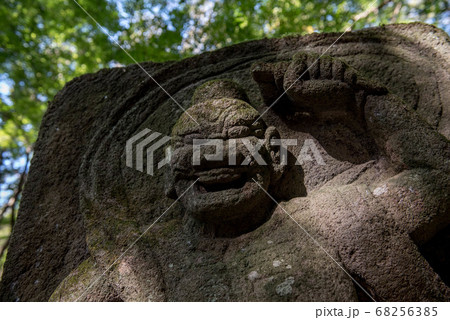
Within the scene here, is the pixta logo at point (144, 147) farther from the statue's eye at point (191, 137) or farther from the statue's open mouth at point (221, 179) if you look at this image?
the statue's open mouth at point (221, 179)

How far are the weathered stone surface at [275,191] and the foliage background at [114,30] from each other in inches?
81.1

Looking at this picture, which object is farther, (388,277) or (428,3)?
(428,3)

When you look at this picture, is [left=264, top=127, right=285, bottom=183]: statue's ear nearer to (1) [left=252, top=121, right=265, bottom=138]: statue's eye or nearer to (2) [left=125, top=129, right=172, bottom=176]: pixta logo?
(1) [left=252, top=121, right=265, bottom=138]: statue's eye

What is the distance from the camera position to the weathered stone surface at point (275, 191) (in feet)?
4.83

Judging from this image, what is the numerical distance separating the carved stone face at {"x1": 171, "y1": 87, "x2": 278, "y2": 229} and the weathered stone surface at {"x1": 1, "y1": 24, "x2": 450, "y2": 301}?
9 centimetres

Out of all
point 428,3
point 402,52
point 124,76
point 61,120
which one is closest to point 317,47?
point 402,52

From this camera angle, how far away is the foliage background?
4.74 m

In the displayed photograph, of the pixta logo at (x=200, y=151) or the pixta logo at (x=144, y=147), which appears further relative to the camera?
the pixta logo at (x=144, y=147)

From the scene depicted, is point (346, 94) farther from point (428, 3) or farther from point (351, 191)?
point (428, 3)

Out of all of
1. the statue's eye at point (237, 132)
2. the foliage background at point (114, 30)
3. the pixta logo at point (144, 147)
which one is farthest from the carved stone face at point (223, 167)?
the foliage background at point (114, 30)

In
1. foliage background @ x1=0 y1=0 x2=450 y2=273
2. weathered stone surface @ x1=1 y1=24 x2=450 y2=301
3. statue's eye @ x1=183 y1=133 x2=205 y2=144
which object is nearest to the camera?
weathered stone surface @ x1=1 y1=24 x2=450 y2=301

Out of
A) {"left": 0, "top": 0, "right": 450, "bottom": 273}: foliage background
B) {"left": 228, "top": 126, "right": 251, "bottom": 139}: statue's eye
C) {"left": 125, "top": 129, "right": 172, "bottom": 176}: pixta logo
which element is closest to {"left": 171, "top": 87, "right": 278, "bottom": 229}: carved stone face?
{"left": 228, "top": 126, "right": 251, "bottom": 139}: statue's eye

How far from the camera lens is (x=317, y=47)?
2.36 metres

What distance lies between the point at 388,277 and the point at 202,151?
0.96m
